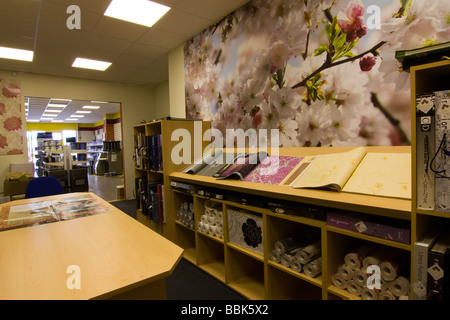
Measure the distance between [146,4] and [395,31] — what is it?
2.34 meters

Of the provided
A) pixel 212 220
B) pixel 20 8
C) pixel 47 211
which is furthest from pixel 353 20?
pixel 20 8

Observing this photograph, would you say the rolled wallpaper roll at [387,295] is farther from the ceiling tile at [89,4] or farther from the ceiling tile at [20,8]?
the ceiling tile at [20,8]

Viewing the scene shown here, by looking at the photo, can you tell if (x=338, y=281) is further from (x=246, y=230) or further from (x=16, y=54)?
(x=16, y=54)

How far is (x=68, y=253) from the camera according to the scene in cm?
116

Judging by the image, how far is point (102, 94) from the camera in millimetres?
5398

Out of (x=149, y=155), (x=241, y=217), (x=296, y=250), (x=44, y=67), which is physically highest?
(x=44, y=67)

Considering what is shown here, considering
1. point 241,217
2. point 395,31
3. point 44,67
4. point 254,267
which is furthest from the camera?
point 44,67

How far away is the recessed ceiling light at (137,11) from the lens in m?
2.61

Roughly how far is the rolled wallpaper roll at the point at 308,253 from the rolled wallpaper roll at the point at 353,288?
10.3 inches

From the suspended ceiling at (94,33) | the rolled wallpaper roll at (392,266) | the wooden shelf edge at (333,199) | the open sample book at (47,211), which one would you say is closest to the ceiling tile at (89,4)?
the suspended ceiling at (94,33)

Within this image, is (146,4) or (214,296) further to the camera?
(146,4)

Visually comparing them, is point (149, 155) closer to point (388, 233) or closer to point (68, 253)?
point (68, 253)

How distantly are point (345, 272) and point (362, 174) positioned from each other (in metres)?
0.58

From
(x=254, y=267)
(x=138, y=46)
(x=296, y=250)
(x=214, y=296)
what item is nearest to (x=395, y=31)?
(x=296, y=250)
